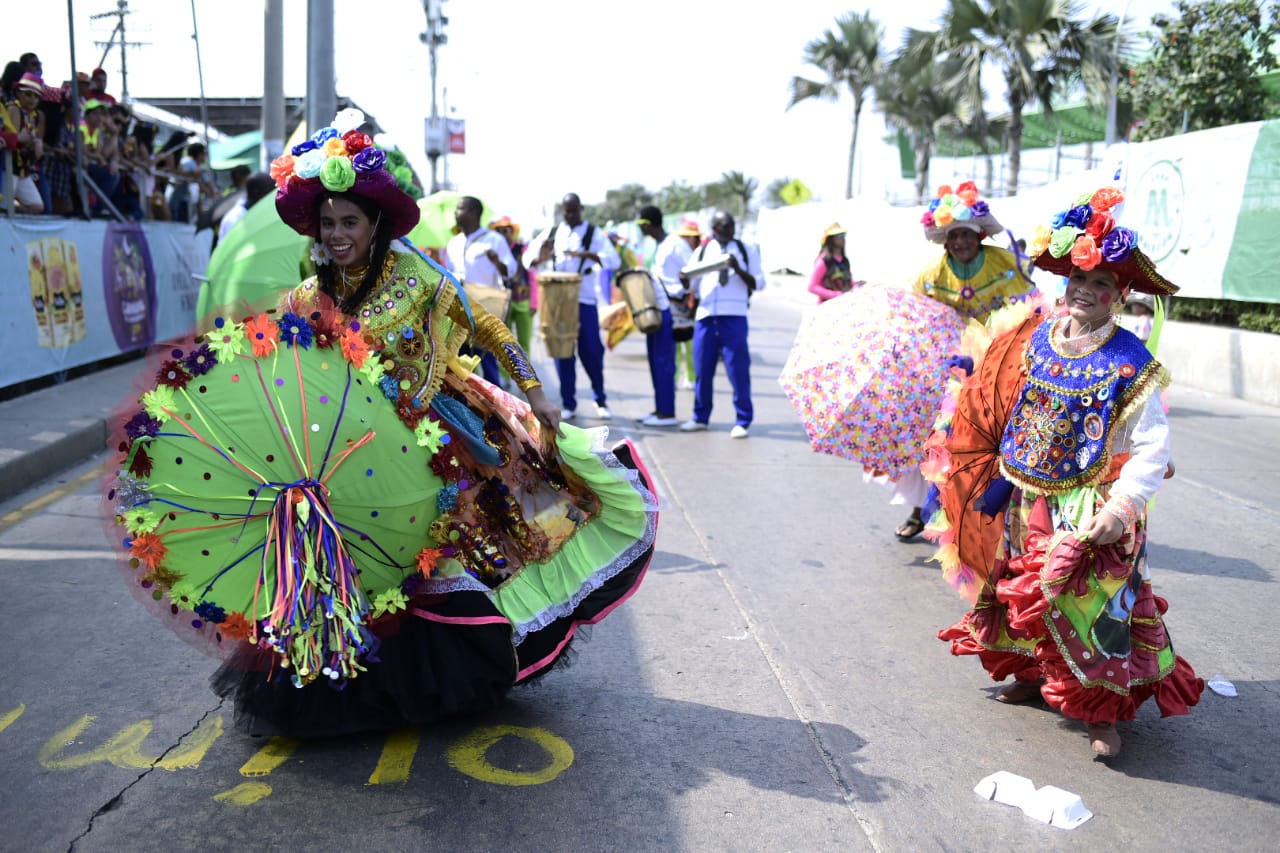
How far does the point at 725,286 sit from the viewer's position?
1009 centimetres

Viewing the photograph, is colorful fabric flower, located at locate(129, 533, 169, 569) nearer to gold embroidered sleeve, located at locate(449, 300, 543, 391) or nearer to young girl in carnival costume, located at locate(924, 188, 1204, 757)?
gold embroidered sleeve, located at locate(449, 300, 543, 391)

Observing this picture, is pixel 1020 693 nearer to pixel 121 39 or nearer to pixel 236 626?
pixel 236 626

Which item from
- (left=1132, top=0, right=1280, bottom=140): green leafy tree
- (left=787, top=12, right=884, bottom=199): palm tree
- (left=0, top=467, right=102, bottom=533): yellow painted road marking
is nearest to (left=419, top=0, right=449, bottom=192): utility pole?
(left=787, top=12, right=884, bottom=199): palm tree

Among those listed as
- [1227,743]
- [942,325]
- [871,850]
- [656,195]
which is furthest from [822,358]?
[656,195]

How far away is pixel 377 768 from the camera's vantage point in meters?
3.62

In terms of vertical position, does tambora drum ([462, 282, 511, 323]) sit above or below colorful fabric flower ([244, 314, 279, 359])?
below

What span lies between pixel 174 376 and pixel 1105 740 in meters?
3.01

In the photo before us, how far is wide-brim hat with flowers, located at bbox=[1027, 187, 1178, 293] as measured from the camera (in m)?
3.74

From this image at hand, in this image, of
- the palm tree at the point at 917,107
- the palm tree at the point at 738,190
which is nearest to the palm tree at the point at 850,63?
the palm tree at the point at 917,107

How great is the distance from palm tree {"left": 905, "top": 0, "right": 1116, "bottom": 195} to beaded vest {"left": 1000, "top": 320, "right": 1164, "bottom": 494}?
22.0m

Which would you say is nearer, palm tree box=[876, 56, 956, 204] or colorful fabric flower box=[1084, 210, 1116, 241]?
colorful fabric flower box=[1084, 210, 1116, 241]

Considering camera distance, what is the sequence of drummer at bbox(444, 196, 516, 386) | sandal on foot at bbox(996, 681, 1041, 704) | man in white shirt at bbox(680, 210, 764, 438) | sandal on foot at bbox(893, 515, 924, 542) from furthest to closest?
drummer at bbox(444, 196, 516, 386) < man in white shirt at bbox(680, 210, 764, 438) < sandal on foot at bbox(893, 515, 924, 542) < sandal on foot at bbox(996, 681, 1041, 704)

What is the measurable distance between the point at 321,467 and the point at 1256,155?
11590mm

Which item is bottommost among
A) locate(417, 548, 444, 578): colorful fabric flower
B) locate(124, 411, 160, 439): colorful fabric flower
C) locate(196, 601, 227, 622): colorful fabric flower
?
locate(196, 601, 227, 622): colorful fabric flower
